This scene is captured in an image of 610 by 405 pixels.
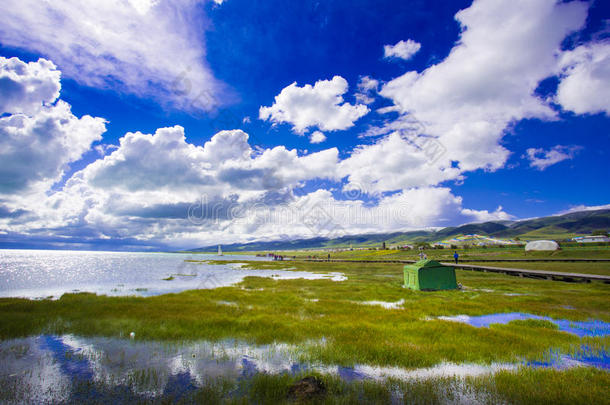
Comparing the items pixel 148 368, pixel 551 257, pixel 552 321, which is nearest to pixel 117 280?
pixel 148 368

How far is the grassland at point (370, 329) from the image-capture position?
891cm

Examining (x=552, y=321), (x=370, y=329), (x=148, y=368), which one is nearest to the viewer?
(x=148, y=368)

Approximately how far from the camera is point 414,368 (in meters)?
10.6

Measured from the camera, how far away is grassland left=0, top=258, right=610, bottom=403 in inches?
351

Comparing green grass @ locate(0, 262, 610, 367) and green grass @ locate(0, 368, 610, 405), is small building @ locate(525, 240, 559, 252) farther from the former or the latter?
green grass @ locate(0, 368, 610, 405)

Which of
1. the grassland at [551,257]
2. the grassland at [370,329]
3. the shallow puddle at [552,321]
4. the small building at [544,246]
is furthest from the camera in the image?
the small building at [544,246]

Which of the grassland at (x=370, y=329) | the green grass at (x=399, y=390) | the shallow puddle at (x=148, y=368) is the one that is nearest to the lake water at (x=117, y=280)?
the grassland at (x=370, y=329)

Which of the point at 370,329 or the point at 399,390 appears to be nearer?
the point at 399,390

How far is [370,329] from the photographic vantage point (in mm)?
15344

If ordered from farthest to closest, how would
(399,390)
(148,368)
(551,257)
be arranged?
(551,257)
(148,368)
(399,390)

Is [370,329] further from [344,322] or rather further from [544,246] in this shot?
[544,246]

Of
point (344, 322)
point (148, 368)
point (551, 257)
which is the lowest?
point (551, 257)

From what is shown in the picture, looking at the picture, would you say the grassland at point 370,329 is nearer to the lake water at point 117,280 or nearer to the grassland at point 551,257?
the lake water at point 117,280

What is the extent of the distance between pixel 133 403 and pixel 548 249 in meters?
124
